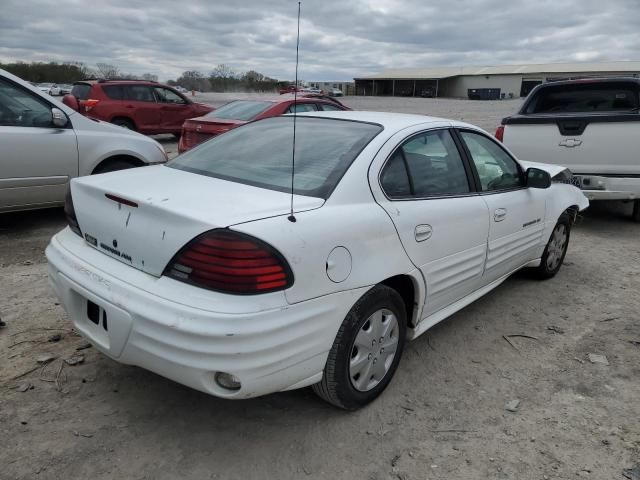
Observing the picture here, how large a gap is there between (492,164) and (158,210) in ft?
8.15

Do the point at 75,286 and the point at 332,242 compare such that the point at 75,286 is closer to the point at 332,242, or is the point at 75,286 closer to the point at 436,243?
the point at 332,242

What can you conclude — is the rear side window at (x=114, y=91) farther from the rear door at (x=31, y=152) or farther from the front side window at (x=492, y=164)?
the front side window at (x=492, y=164)

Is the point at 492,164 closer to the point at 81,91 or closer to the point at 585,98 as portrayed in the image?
the point at 585,98

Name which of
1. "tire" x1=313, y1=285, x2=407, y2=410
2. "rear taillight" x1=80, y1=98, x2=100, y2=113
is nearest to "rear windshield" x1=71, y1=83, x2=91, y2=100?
"rear taillight" x1=80, y1=98, x2=100, y2=113

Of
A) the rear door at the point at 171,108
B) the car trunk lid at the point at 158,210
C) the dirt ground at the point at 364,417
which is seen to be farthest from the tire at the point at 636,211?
the rear door at the point at 171,108

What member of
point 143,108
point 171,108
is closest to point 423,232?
point 143,108

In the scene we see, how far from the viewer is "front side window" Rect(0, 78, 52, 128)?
5.14 m

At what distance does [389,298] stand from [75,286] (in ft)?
4.94

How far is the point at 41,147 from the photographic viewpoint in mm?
5277

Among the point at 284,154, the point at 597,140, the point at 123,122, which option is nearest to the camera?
the point at 284,154

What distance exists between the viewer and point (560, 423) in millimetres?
2711

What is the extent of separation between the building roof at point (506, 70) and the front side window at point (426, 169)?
75.2m

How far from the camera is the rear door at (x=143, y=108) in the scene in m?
13.1

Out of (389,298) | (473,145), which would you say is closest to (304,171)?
(389,298)
